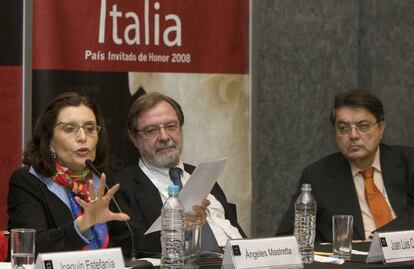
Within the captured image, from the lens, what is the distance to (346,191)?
184 inches

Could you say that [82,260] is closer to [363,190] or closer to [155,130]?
[155,130]

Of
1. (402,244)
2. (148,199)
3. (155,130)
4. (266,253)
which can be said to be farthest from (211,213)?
(266,253)

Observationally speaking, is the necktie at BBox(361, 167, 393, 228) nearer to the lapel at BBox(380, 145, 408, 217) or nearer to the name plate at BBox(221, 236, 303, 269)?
the lapel at BBox(380, 145, 408, 217)

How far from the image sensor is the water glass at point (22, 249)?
9.45ft

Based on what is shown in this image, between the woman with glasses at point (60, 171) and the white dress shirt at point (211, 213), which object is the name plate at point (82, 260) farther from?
the white dress shirt at point (211, 213)

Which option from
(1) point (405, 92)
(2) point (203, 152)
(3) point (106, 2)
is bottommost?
(2) point (203, 152)

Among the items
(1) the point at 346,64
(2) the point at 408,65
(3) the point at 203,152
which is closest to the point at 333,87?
(1) the point at 346,64

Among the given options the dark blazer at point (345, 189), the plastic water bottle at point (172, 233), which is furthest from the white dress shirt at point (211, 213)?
the plastic water bottle at point (172, 233)

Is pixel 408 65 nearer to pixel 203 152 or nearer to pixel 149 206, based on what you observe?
pixel 203 152

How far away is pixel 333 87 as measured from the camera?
5.99 metres

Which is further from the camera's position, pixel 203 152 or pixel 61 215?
pixel 203 152

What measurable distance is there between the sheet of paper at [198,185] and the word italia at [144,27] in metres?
1.58

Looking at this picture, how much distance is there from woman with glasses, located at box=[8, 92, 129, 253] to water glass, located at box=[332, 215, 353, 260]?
3.19 feet

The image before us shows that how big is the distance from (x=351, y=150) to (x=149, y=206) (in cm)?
117
